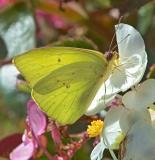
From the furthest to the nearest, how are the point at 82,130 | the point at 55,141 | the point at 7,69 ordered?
the point at 7,69, the point at 82,130, the point at 55,141

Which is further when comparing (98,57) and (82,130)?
(82,130)

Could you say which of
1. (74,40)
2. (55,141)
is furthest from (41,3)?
(55,141)

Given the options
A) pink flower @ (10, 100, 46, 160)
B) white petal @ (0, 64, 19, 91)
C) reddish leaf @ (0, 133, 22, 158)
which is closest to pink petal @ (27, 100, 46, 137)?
pink flower @ (10, 100, 46, 160)

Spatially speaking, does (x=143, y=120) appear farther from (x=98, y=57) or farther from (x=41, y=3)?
(x=41, y=3)

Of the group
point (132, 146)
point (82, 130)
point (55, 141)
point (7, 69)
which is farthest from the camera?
point (7, 69)

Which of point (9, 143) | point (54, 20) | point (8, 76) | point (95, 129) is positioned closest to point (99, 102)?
point (95, 129)

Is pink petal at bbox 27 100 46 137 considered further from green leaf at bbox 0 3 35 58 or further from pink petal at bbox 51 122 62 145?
green leaf at bbox 0 3 35 58

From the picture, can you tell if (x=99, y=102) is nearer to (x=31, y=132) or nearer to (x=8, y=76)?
(x=31, y=132)
